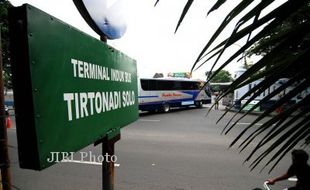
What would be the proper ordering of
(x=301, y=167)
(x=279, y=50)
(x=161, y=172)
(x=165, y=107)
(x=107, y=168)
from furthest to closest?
1. (x=165, y=107)
2. (x=161, y=172)
3. (x=301, y=167)
4. (x=107, y=168)
5. (x=279, y=50)

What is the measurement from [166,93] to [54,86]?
18217 mm

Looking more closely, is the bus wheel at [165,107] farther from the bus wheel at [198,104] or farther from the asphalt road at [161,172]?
the asphalt road at [161,172]

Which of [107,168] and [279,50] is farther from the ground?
→ [279,50]

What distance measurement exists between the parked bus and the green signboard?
48.1 ft

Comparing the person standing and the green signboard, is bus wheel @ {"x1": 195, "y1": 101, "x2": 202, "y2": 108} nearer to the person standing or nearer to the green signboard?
the person standing

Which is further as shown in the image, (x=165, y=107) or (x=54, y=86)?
(x=165, y=107)

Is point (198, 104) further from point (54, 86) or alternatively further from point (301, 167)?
point (54, 86)

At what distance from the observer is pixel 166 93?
19156 mm

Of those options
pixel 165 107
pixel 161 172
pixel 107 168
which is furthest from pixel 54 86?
pixel 165 107

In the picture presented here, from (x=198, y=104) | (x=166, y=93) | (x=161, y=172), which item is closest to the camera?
(x=161, y=172)

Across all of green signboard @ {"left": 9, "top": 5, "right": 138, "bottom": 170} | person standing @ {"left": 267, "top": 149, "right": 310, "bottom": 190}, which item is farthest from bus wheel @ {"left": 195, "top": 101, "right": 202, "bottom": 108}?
green signboard @ {"left": 9, "top": 5, "right": 138, "bottom": 170}

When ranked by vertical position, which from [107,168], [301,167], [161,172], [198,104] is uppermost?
[107,168]

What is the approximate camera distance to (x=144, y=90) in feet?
57.2

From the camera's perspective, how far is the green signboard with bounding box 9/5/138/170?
82cm
